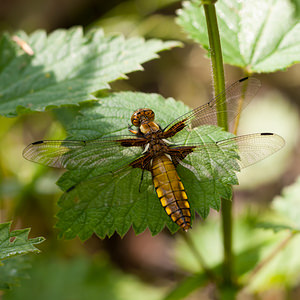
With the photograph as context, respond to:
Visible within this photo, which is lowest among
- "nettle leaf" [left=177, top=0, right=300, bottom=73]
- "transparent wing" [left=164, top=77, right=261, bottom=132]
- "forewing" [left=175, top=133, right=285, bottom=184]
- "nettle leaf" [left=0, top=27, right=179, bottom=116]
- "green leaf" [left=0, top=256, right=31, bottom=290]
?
"green leaf" [left=0, top=256, right=31, bottom=290]

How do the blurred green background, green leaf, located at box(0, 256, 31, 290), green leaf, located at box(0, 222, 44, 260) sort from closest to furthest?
1. green leaf, located at box(0, 222, 44, 260)
2. green leaf, located at box(0, 256, 31, 290)
3. the blurred green background

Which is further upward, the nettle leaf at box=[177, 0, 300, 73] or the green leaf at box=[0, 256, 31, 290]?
the nettle leaf at box=[177, 0, 300, 73]

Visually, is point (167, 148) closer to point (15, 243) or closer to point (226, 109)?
point (226, 109)

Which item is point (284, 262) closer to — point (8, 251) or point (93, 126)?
point (93, 126)

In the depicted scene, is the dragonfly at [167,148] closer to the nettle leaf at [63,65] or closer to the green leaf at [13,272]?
the nettle leaf at [63,65]

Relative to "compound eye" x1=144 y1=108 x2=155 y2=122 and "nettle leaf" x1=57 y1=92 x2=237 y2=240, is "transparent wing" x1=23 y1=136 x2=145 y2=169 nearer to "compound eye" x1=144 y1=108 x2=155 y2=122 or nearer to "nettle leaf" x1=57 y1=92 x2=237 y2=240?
"nettle leaf" x1=57 y1=92 x2=237 y2=240

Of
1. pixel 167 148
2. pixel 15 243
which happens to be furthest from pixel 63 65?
pixel 15 243

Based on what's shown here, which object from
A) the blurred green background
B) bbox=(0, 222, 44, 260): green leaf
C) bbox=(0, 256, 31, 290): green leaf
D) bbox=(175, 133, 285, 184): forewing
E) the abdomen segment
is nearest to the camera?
bbox=(0, 222, 44, 260): green leaf

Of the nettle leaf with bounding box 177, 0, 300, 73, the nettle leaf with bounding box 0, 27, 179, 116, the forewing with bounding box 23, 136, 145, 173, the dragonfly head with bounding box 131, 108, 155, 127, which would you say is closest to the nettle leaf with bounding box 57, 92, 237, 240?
the forewing with bounding box 23, 136, 145, 173
